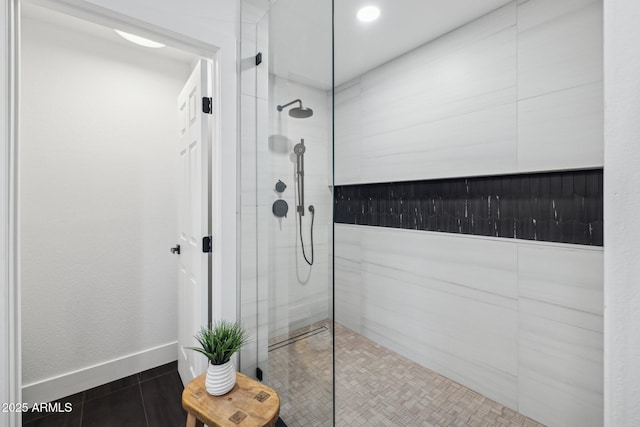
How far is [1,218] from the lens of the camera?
3.39 ft

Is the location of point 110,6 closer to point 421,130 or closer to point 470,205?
point 421,130

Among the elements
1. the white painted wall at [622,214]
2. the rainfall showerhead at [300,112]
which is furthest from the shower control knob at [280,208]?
the white painted wall at [622,214]

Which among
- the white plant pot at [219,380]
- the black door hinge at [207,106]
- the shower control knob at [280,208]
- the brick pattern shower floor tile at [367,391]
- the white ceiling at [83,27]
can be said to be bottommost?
the brick pattern shower floor tile at [367,391]

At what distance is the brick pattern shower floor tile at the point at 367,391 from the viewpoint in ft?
4.18

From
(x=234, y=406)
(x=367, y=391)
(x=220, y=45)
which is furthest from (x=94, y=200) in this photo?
(x=367, y=391)

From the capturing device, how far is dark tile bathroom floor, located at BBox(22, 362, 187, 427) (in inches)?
66.2

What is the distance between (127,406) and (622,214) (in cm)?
251

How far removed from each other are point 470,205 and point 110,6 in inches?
90.5

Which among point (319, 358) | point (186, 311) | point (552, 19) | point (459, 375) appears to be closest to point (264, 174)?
point (319, 358)

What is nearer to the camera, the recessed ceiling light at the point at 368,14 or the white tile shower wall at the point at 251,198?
the white tile shower wall at the point at 251,198

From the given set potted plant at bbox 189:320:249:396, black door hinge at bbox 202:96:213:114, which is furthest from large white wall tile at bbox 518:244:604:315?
black door hinge at bbox 202:96:213:114

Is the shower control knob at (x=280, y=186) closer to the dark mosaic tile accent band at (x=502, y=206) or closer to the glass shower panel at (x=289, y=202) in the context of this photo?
the glass shower panel at (x=289, y=202)

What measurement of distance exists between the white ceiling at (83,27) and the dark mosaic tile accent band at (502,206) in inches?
81.0

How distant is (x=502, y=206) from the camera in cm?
189
